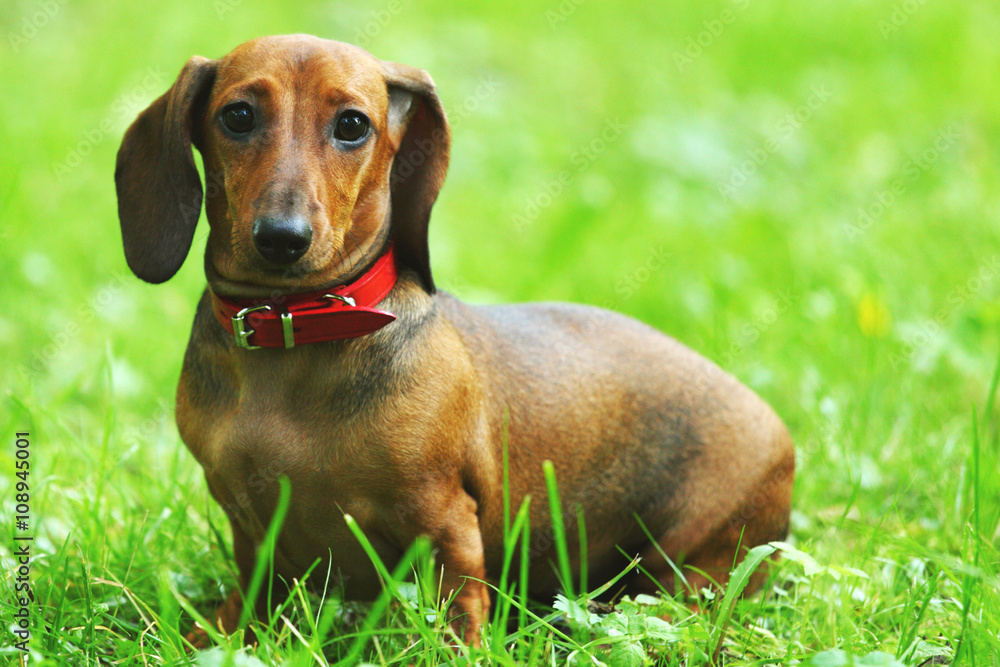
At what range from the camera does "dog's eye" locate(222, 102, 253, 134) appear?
2.45 metres

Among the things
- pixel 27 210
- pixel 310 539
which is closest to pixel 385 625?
pixel 310 539

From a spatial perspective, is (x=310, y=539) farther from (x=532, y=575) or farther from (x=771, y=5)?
(x=771, y=5)

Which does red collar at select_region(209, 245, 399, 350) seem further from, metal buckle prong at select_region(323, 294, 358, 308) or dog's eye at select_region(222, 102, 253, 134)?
dog's eye at select_region(222, 102, 253, 134)

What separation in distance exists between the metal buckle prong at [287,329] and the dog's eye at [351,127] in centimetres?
45

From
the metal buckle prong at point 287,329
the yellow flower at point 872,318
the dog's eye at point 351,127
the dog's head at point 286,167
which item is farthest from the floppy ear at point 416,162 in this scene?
the yellow flower at point 872,318

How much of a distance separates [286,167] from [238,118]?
22 cm

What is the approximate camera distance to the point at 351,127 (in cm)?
250

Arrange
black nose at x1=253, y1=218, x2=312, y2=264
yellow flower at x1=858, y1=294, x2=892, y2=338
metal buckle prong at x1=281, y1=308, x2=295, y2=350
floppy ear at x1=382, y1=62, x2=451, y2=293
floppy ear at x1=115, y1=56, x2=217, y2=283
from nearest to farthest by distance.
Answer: black nose at x1=253, y1=218, x2=312, y2=264 → metal buckle prong at x1=281, y1=308, x2=295, y2=350 → floppy ear at x1=115, y1=56, x2=217, y2=283 → floppy ear at x1=382, y1=62, x2=451, y2=293 → yellow flower at x1=858, y1=294, x2=892, y2=338

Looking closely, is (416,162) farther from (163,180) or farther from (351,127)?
(163,180)

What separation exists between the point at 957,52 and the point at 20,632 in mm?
9056

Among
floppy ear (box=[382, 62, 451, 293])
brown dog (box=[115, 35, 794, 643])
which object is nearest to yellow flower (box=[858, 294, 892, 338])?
brown dog (box=[115, 35, 794, 643])

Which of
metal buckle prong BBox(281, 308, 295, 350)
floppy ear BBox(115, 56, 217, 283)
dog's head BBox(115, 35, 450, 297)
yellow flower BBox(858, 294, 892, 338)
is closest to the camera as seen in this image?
dog's head BBox(115, 35, 450, 297)

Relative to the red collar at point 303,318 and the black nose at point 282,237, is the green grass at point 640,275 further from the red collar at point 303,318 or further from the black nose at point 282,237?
the black nose at point 282,237

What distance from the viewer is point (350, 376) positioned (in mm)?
2533
